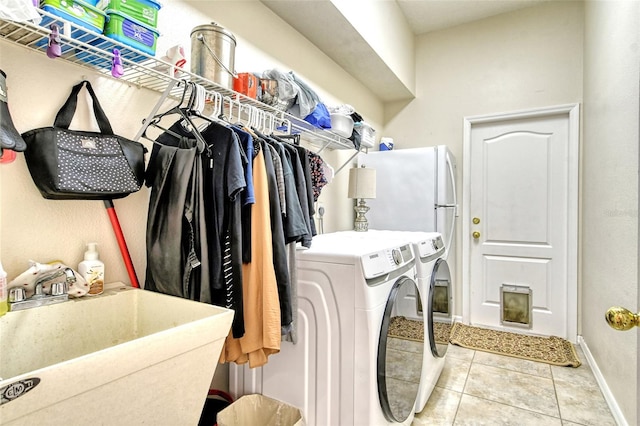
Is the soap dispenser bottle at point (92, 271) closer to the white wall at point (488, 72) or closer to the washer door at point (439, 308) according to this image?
the washer door at point (439, 308)

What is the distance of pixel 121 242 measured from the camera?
125 cm

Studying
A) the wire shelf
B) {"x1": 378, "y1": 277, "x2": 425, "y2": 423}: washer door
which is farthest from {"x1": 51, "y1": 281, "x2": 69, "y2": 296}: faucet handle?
{"x1": 378, "y1": 277, "x2": 425, "y2": 423}: washer door

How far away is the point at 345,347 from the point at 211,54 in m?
1.24

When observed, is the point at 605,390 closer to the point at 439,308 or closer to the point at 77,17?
the point at 439,308

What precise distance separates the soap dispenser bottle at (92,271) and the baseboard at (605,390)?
8.05 feet

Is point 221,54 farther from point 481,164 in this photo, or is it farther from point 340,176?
point 481,164

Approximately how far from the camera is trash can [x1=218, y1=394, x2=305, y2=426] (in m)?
1.45

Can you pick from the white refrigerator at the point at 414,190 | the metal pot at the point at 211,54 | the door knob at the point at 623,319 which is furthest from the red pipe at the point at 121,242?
the white refrigerator at the point at 414,190

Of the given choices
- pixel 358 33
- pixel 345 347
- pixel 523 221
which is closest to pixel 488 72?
pixel 523 221

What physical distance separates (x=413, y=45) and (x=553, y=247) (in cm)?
244

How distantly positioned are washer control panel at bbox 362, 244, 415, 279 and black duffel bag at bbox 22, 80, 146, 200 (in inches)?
35.0

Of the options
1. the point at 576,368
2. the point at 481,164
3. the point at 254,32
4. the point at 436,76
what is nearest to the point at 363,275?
the point at 254,32

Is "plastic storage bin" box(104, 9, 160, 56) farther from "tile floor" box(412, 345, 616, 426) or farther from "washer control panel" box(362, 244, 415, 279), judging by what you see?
"tile floor" box(412, 345, 616, 426)

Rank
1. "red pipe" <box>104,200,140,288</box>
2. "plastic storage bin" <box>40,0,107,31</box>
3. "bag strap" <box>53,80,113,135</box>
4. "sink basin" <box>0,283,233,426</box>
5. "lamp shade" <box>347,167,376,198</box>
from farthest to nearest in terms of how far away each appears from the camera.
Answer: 1. "lamp shade" <box>347,167,376,198</box>
2. "red pipe" <box>104,200,140,288</box>
3. "bag strap" <box>53,80,113,135</box>
4. "plastic storage bin" <box>40,0,107,31</box>
5. "sink basin" <box>0,283,233,426</box>
